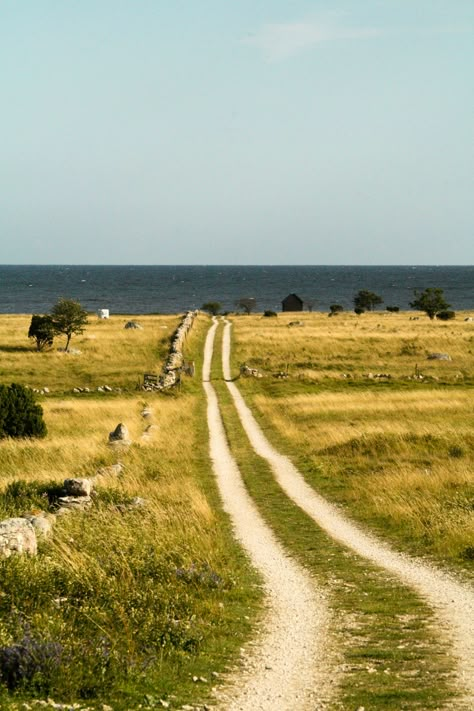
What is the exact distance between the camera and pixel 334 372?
171 feet

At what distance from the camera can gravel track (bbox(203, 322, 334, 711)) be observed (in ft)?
29.9

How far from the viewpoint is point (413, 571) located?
47.3 feet

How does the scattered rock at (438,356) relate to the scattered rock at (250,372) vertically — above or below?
above

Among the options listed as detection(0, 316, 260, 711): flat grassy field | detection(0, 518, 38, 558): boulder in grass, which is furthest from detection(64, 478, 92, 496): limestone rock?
detection(0, 518, 38, 558): boulder in grass

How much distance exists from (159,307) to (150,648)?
509 ft

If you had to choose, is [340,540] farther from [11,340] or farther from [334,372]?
[11,340]

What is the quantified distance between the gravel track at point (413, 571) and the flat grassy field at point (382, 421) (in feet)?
1.63

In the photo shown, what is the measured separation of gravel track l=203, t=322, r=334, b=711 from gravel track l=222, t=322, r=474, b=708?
1502 millimetres

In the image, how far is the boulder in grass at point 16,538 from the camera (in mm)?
13180

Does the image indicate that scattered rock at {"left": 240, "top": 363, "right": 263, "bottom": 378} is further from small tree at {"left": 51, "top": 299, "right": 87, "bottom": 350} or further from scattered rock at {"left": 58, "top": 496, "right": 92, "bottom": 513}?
scattered rock at {"left": 58, "top": 496, "right": 92, "bottom": 513}

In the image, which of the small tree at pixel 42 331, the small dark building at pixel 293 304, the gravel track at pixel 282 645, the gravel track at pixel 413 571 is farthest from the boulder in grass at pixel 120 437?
the small dark building at pixel 293 304

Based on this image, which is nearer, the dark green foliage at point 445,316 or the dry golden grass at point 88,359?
the dry golden grass at point 88,359

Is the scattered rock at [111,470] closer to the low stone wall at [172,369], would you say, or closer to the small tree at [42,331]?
the low stone wall at [172,369]

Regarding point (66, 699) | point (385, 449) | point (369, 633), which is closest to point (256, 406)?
point (385, 449)
